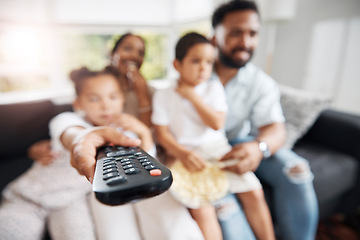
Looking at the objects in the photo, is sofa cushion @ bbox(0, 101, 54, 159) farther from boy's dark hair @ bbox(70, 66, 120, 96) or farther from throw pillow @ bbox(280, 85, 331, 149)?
throw pillow @ bbox(280, 85, 331, 149)

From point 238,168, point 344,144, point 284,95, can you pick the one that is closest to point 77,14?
point 238,168

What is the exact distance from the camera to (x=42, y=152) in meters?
0.49

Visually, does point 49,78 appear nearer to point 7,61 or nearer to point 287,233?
point 7,61

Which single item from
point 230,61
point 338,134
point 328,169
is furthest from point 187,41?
point 338,134

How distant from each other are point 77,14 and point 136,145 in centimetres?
63

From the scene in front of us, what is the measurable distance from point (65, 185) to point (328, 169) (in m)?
1.03

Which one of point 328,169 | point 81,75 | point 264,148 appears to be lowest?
point 328,169

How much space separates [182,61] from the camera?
482 millimetres

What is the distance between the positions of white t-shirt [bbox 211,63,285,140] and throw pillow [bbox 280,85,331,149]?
248 millimetres

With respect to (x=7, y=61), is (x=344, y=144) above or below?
below

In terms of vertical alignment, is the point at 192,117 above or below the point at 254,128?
above

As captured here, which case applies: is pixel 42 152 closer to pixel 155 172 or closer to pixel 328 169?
pixel 155 172

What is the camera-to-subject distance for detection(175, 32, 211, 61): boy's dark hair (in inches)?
18.5

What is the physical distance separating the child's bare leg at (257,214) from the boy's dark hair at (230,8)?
45 cm
